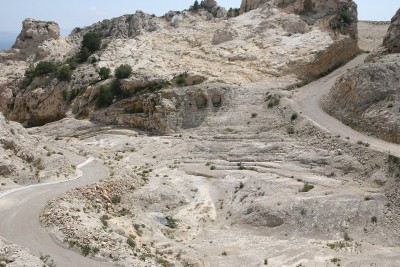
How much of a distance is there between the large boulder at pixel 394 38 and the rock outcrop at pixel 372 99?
5749 mm

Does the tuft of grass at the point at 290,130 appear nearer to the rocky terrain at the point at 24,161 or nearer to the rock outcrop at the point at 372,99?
the rock outcrop at the point at 372,99

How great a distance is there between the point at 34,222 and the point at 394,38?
40736 millimetres

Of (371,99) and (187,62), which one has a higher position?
(187,62)

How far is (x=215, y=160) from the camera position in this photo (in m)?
38.3

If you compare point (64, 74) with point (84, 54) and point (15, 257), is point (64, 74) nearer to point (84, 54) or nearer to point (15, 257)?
point (84, 54)

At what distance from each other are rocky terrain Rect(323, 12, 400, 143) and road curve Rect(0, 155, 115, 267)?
73.0 feet

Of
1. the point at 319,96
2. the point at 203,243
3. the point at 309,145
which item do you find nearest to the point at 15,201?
the point at 203,243

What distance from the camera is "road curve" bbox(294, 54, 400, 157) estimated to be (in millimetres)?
33941

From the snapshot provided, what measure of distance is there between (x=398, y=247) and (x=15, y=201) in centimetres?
1971

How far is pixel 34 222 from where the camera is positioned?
20.9m

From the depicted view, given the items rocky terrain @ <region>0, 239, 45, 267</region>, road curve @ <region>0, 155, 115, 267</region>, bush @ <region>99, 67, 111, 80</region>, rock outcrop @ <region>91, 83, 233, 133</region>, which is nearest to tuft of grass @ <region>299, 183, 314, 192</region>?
road curve @ <region>0, 155, 115, 267</region>

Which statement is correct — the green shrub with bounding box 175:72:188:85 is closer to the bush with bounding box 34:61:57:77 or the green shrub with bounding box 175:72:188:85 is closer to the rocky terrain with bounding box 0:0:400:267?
the rocky terrain with bounding box 0:0:400:267

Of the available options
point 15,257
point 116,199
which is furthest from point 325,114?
point 15,257

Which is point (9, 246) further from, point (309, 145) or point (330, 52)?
point (330, 52)
